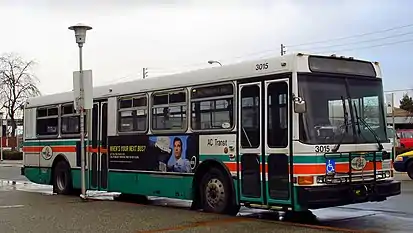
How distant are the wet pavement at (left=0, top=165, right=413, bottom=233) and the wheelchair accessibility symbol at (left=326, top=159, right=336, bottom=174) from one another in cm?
96

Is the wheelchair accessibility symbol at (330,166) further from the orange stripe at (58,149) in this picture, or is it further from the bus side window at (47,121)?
the bus side window at (47,121)

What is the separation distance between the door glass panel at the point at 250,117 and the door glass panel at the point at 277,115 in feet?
0.97

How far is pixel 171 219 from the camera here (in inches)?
450

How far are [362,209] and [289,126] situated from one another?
4.06 metres

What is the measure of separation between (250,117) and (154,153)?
10.3ft

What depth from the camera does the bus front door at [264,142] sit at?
10.9m

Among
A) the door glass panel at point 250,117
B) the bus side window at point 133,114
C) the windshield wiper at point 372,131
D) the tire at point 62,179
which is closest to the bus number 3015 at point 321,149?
the windshield wiper at point 372,131

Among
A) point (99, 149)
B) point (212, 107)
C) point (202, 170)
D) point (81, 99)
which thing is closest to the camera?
point (212, 107)

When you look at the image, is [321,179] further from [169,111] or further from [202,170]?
[169,111]

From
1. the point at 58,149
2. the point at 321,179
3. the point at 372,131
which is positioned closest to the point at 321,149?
the point at 321,179

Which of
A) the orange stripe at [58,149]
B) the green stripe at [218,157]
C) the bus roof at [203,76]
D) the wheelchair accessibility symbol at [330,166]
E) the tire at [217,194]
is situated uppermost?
the bus roof at [203,76]

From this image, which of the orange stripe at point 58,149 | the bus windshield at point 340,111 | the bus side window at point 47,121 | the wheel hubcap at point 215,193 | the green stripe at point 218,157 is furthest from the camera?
the bus side window at point 47,121

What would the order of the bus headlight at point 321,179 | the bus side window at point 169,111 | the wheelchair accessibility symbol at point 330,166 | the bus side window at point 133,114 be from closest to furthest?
1. the bus headlight at point 321,179
2. the wheelchair accessibility symbol at point 330,166
3. the bus side window at point 169,111
4. the bus side window at point 133,114

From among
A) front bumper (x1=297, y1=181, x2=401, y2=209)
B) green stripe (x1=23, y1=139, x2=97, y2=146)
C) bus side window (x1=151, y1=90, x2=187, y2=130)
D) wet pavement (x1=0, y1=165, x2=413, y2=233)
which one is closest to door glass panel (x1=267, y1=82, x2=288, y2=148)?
front bumper (x1=297, y1=181, x2=401, y2=209)
